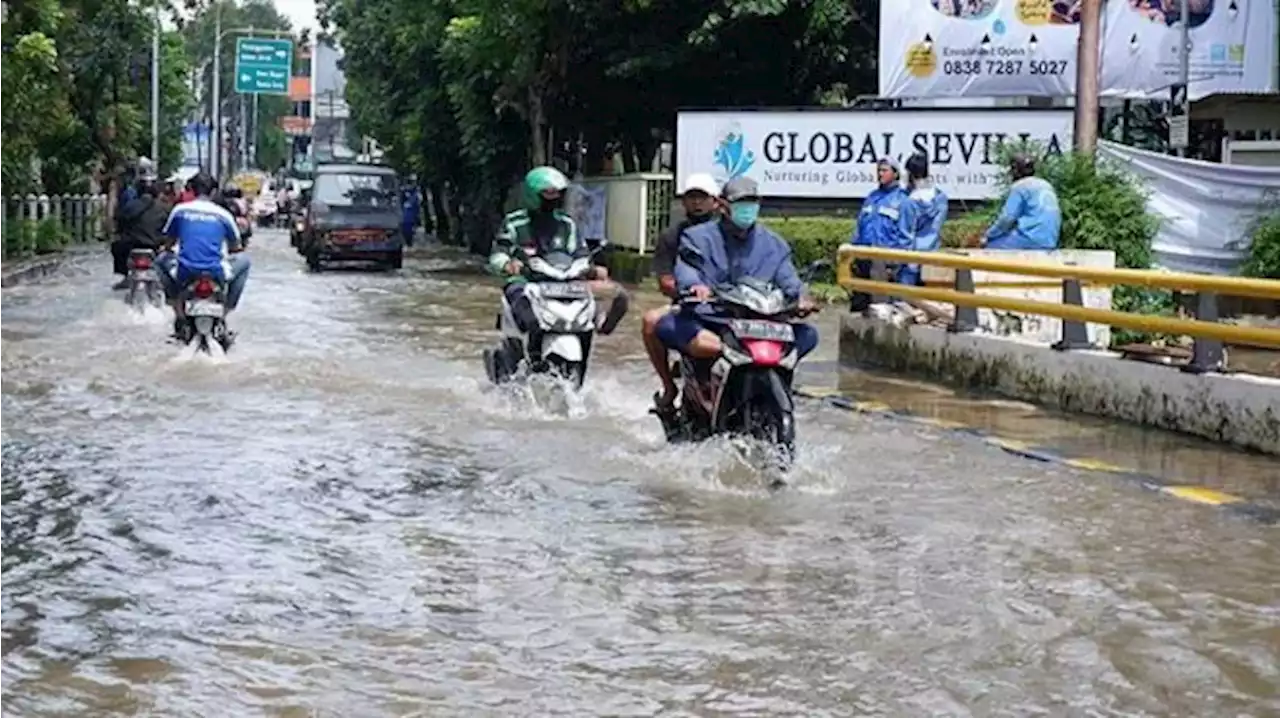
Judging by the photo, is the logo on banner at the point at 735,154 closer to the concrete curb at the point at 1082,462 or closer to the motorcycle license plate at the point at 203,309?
the motorcycle license plate at the point at 203,309

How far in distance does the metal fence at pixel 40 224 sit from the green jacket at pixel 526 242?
18.8 meters

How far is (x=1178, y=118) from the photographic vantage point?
19844 mm

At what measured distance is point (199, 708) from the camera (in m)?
5.03

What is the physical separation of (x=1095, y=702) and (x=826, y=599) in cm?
139

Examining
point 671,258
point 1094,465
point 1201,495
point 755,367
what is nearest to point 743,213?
point 755,367

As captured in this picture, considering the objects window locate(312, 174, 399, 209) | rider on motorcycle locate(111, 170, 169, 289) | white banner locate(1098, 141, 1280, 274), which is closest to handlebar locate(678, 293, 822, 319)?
white banner locate(1098, 141, 1280, 274)

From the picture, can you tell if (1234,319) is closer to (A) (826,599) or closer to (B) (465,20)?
(A) (826,599)

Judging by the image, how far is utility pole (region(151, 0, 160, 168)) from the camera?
4494 centimetres

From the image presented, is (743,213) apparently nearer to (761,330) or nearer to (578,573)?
(761,330)

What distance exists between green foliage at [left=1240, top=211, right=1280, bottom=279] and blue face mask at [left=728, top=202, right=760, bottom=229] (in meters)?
8.42

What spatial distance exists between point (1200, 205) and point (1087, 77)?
Answer: 6.71 ft

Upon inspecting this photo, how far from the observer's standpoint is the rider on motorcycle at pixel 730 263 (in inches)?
344

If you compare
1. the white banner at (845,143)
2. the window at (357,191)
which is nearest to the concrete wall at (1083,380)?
the white banner at (845,143)

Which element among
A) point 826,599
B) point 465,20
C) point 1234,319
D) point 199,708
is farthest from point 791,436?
point 465,20
